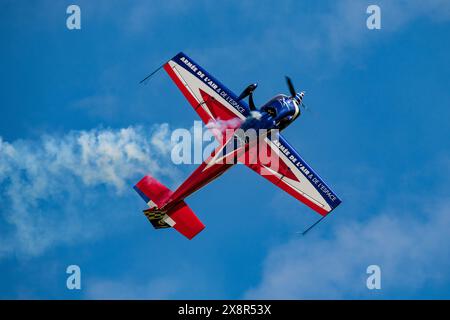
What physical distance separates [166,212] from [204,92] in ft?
26.6

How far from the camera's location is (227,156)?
49.9 meters

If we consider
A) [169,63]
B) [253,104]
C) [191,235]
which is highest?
[169,63]

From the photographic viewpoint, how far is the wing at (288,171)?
51500 mm

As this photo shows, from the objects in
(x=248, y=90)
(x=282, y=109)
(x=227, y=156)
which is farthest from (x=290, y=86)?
(x=227, y=156)

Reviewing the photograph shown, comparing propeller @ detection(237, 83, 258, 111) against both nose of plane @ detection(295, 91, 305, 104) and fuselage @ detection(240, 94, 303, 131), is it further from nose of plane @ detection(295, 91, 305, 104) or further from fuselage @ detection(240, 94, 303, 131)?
nose of plane @ detection(295, 91, 305, 104)

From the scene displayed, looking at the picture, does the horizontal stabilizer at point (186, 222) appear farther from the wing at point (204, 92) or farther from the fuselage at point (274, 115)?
the wing at point (204, 92)

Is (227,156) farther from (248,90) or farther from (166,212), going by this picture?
(166,212)

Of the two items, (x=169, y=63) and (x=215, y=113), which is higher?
(x=169, y=63)
